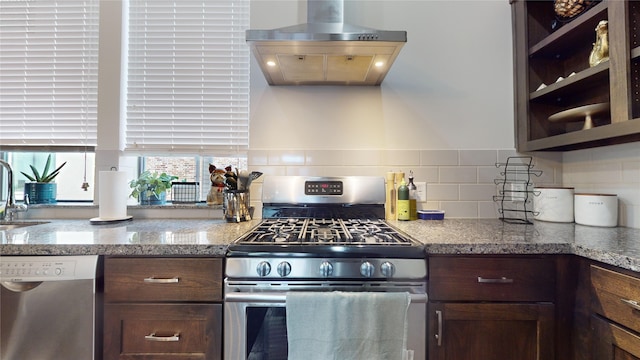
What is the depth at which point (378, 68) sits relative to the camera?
59.8 inches

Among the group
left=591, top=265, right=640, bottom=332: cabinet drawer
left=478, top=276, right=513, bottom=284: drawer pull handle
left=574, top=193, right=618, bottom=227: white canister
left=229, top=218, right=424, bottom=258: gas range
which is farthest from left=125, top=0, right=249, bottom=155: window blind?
left=574, top=193, right=618, bottom=227: white canister

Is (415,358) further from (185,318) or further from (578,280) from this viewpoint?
(185,318)

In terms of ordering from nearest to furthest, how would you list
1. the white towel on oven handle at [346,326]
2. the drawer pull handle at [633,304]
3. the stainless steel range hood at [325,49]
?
the drawer pull handle at [633,304]
the white towel on oven handle at [346,326]
the stainless steel range hood at [325,49]

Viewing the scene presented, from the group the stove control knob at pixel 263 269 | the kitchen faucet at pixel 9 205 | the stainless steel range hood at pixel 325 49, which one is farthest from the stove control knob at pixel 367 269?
the kitchen faucet at pixel 9 205

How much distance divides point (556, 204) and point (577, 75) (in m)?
0.68

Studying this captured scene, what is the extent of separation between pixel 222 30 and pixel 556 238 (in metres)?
2.09

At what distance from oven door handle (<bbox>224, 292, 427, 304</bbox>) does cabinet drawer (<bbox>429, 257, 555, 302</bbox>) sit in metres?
0.07

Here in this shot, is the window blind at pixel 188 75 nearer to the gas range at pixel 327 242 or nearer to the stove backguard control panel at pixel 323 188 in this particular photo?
the stove backguard control panel at pixel 323 188

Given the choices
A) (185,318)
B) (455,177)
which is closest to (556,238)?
(455,177)

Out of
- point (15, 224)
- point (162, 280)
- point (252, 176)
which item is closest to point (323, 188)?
point (252, 176)

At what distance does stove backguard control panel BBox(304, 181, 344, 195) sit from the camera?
5.48ft

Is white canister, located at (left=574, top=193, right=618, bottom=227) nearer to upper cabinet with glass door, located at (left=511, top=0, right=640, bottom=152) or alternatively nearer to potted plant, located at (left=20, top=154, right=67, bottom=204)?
upper cabinet with glass door, located at (left=511, top=0, right=640, bottom=152)

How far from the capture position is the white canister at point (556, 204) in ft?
5.06

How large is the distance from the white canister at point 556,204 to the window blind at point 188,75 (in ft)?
5.91
